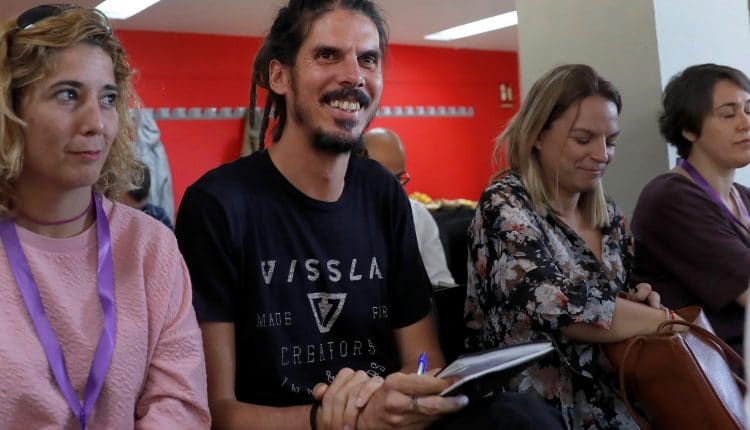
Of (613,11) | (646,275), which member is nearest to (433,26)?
(613,11)

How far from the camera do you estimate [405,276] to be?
6.72 feet

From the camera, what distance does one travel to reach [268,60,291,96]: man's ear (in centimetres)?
206

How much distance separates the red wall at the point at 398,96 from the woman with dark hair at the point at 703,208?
18.6 ft

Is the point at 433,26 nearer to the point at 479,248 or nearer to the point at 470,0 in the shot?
the point at 470,0

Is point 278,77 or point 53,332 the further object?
point 278,77

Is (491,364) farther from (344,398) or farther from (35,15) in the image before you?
(35,15)

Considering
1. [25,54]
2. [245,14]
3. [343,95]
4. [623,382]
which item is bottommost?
[623,382]

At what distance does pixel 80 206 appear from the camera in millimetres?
1610

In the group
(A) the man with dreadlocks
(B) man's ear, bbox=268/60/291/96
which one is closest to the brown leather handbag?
(A) the man with dreadlocks

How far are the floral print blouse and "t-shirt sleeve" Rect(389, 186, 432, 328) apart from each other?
0.65 feet

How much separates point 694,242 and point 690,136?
436 millimetres

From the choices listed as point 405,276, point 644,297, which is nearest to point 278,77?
point 405,276

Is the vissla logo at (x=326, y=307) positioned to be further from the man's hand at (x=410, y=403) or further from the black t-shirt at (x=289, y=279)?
the man's hand at (x=410, y=403)

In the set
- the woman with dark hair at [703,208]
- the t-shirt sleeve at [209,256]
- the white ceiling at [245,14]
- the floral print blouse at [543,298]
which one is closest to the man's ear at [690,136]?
the woman with dark hair at [703,208]
